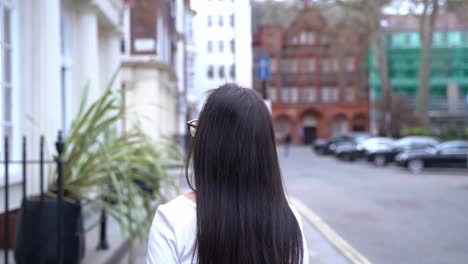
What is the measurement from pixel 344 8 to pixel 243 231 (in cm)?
3041

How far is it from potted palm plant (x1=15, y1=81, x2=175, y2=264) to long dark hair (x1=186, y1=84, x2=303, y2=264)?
350 centimetres

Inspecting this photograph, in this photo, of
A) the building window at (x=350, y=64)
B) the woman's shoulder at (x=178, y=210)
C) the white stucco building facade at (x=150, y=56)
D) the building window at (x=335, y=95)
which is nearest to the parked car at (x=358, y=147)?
the building window at (x=350, y=64)

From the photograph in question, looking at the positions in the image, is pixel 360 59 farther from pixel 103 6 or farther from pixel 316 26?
pixel 103 6

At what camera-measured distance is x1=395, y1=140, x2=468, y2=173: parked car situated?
22406mm

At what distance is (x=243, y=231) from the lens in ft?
5.53

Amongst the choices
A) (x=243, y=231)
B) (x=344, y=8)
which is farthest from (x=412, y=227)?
(x=344, y=8)

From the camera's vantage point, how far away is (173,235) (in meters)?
1.65

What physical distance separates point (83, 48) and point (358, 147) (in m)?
25.5

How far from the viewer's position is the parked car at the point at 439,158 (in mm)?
22406

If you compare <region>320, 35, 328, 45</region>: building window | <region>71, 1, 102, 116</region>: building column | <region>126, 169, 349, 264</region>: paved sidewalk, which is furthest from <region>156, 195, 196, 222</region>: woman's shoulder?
<region>320, 35, 328, 45</region>: building window

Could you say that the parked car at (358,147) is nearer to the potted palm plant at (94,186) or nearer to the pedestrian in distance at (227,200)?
the potted palm plant at (94,186)

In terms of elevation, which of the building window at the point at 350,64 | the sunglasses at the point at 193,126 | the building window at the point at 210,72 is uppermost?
the building window at the point at 350,64

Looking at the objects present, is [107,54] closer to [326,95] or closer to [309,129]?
[326,95]

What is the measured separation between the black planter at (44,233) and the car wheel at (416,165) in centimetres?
2046
